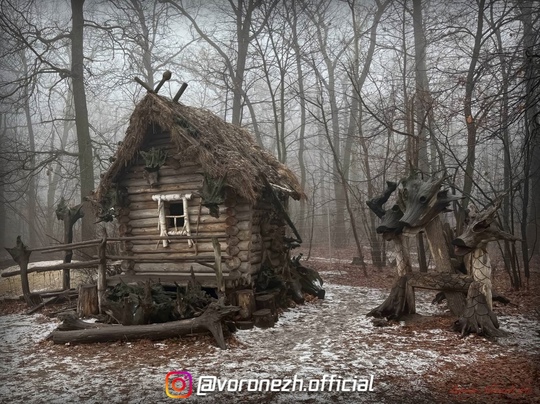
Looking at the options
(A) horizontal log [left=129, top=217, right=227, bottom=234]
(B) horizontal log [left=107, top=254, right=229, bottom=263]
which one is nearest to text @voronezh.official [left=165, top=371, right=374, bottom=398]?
(B) horizontal log [left=107, top=254, right=229, bottom=263]

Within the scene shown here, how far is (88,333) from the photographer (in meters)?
6.22

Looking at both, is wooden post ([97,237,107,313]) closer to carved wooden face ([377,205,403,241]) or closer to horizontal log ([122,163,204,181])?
horizontal log ([122,163,204,181])

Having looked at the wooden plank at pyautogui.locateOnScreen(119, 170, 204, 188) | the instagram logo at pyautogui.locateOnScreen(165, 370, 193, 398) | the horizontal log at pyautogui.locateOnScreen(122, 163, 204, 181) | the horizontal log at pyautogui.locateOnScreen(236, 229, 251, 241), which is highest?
the horizontal log at pyautogui.locateOnScreen(122, 163, 204, 181)

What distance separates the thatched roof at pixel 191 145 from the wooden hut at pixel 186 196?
0.02 meters

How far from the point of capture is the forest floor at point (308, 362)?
12.4 feet

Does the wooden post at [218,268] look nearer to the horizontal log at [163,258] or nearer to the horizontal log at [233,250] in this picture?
the horizontal log at [163,258]

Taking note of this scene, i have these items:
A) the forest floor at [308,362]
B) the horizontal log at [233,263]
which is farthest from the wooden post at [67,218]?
the horizontal log at [233,263]

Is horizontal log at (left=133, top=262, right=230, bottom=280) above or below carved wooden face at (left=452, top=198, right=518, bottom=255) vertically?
below

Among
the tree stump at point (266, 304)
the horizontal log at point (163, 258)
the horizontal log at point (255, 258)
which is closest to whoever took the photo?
the horizontal log at point (163, 258)

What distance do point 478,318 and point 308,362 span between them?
2796 mm

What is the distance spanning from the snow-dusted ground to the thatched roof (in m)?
2.82

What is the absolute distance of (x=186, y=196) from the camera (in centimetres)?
817

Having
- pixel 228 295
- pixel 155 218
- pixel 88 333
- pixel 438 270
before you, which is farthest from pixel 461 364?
pixel 155 218

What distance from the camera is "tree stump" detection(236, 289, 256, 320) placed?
7.28 m
